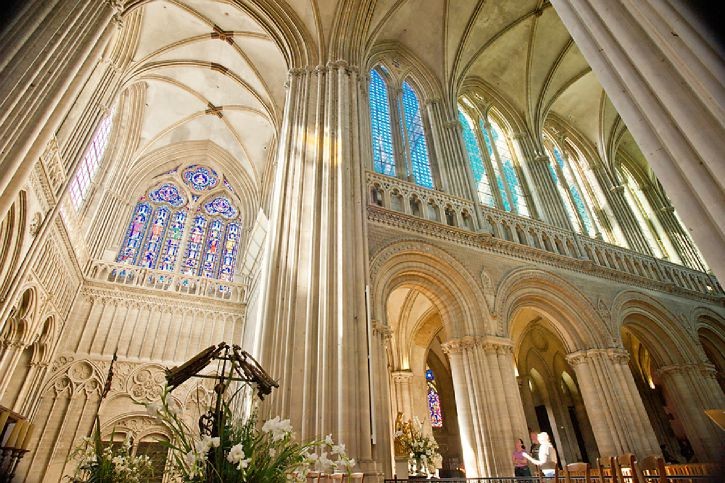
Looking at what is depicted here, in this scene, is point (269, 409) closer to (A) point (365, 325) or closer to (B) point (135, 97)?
(A) point (365, 325)

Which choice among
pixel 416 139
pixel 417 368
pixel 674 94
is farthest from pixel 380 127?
pixel 674 94

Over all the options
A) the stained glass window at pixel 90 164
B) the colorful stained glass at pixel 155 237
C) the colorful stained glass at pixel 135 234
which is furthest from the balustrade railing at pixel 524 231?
the colorful stained glass at pixel 135 234

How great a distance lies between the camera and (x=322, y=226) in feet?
24.7

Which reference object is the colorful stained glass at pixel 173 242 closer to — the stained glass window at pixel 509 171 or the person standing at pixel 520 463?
the stained glass window at pixel 509 171

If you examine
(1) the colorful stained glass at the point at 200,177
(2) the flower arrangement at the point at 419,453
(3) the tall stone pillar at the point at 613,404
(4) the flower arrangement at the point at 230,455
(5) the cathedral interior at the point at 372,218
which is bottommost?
(4) the flower arrangement at the point at 230,455

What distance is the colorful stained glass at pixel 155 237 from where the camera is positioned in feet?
47.4

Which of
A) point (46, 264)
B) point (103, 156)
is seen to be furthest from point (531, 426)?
point (103, 156)

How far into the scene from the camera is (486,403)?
301 inches

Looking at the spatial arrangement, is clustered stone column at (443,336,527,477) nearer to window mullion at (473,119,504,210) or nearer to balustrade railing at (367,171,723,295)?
balustrade railing at (367,171,723,295)

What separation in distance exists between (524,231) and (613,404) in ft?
15.3

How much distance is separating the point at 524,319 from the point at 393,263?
26.4 ft

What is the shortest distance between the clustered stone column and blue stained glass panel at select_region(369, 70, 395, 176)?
5074 millimetres

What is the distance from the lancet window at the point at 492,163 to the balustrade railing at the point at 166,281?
349 inches

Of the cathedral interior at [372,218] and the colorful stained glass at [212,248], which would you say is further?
the colorful stained glass at [212,248]
